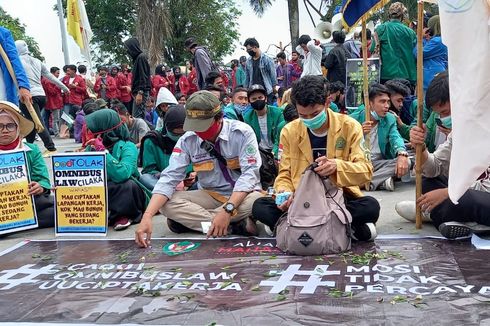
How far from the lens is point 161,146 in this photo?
5102mm

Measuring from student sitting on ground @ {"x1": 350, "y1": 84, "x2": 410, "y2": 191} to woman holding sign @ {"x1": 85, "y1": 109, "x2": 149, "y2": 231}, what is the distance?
7.32 feet

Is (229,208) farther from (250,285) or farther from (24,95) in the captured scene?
(24,95)

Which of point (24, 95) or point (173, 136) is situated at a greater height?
point (24, 95)

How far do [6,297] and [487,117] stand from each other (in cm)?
255

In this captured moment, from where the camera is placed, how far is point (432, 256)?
10.9 ft

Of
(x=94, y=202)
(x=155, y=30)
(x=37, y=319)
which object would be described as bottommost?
(x=37, y=319)

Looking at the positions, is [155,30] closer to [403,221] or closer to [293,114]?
[293,114]

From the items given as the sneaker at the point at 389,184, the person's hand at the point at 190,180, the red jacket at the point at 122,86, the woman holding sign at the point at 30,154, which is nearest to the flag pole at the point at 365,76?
the sneaker at the point at 389,184

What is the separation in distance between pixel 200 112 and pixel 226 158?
446mm

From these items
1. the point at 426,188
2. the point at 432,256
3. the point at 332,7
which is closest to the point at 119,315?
the point at 432,256

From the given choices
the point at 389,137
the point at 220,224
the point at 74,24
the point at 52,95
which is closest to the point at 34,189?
the point at 220,224

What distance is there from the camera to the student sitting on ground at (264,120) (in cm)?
582

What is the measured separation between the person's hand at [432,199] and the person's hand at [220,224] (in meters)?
1.30

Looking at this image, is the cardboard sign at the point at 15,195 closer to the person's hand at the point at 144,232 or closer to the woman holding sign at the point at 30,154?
the woman holding sign at the point at 30,154
